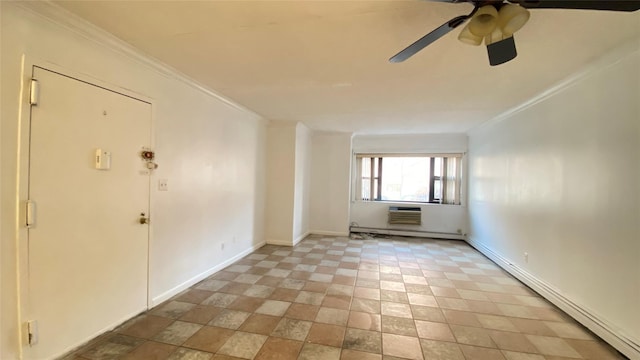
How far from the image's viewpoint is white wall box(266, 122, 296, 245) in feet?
16.7

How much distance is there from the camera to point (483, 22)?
1.50m

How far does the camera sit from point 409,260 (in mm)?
4355

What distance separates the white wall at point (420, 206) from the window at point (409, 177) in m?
0.15

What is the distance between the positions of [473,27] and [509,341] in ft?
7.89

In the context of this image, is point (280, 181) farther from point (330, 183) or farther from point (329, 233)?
point (329, 233)

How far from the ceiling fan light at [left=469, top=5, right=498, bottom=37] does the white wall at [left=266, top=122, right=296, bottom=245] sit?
381cm

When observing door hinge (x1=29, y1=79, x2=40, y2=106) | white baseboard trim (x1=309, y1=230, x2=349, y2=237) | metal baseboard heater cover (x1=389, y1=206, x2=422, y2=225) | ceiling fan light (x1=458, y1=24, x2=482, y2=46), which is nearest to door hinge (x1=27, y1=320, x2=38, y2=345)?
door hinge (x1=29, y1=79, x2=40, y2=106)

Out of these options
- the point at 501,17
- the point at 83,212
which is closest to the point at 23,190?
the point at 83,212

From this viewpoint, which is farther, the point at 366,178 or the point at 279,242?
the point at 366,178

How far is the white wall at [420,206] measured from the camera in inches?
233

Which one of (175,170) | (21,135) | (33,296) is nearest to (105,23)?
(21,135)

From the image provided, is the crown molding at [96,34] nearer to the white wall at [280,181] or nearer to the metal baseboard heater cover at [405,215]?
the white wall at [280,181]

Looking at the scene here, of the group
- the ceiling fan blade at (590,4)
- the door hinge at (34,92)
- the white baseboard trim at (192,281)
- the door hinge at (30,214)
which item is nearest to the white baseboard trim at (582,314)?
the ceiling fan blade at (590,4)

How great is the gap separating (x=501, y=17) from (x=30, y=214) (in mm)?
3008
